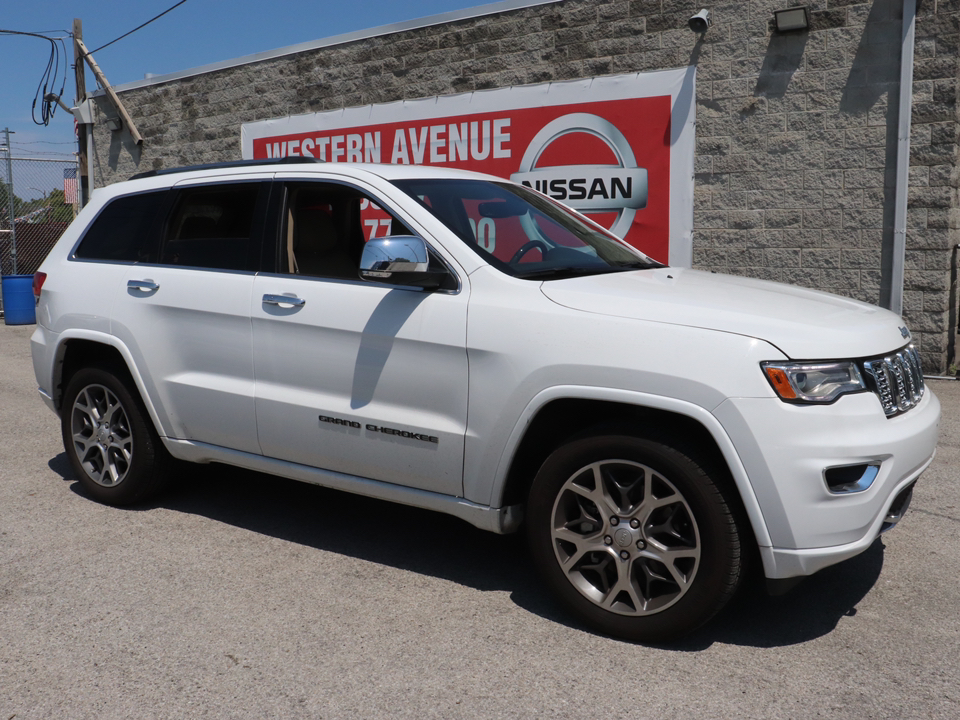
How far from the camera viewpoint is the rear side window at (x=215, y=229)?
176 inches

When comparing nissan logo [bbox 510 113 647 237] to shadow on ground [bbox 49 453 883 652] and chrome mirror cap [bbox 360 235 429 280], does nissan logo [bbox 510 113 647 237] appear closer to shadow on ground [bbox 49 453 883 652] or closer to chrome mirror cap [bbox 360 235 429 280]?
shadow on ground [bbox 49 453 883 652]

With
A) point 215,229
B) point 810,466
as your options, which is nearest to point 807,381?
point 810,466

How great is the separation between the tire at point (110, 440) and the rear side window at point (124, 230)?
65cm

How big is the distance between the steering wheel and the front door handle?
3.27 feet

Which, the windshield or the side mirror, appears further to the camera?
the windshield

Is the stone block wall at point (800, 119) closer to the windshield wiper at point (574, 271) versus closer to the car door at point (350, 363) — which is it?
the windshield wiper at point (574, 271)

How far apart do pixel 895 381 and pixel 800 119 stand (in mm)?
6367

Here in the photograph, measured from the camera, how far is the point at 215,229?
4609 millimetres

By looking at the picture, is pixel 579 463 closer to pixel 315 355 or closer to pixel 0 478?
pixel 315 355

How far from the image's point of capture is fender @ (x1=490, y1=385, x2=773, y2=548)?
309 cm

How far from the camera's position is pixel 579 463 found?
3387 millimetres

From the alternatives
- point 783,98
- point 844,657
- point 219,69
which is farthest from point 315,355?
point 219,69

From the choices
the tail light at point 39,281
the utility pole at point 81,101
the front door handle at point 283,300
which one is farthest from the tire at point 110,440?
the utility pole at point 81,101

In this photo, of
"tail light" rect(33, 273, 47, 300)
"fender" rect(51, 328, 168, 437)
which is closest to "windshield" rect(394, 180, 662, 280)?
"fender" rect(51, 328, 168, 437)
